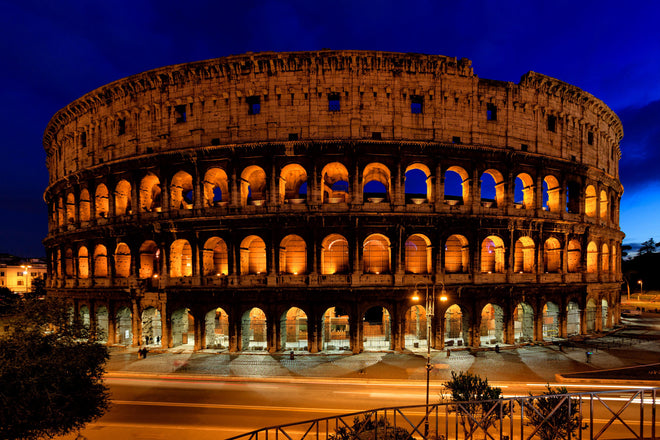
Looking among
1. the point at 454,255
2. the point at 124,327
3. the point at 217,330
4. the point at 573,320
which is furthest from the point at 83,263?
the point at 573,320

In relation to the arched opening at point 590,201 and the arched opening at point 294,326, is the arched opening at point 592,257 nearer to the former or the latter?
the arched opening at point 590,201

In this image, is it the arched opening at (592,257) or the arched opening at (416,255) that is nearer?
the arched opening at (416,255)

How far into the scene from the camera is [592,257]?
29.4m

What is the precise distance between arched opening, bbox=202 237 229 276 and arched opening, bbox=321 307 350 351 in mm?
8942

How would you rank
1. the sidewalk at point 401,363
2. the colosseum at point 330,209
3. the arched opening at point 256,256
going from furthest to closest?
the arched opening at point 256,256 → the colosseum at point 330,209 → the sidewalk at point 401,363

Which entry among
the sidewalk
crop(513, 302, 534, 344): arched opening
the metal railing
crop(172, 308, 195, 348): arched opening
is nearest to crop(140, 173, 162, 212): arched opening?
crop(172, 308, 195, 348): arched opening

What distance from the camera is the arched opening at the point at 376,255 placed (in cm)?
2483

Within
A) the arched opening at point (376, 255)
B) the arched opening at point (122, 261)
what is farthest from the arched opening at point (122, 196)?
the arched opening at point (376, 255)

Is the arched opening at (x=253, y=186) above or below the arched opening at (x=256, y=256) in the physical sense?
above

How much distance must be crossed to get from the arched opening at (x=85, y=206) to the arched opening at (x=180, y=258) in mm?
10414

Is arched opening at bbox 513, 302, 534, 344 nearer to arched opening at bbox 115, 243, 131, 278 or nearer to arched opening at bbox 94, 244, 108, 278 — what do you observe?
arched opening at bbox 115, 243, 131, 278

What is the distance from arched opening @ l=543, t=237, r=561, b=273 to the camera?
26469 mm

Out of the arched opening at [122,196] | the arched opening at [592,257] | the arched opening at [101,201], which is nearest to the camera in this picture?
the arched opening at [122,196]

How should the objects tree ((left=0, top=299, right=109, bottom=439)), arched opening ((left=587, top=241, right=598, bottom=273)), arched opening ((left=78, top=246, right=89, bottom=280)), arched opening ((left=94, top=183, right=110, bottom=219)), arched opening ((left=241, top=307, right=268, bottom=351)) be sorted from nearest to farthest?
tree ((left=0, top=299, right=109, bottom=439)) < arched opening ((left=241, top=307, right=268, bottom=351)) < arched opening ((left=94, top=183, right=110, bottom=219)) < arched opening ((left=78, top=246, right=89, bottom=280)) < arched opening ((left=587, top=241, right=598, bottom=273))
